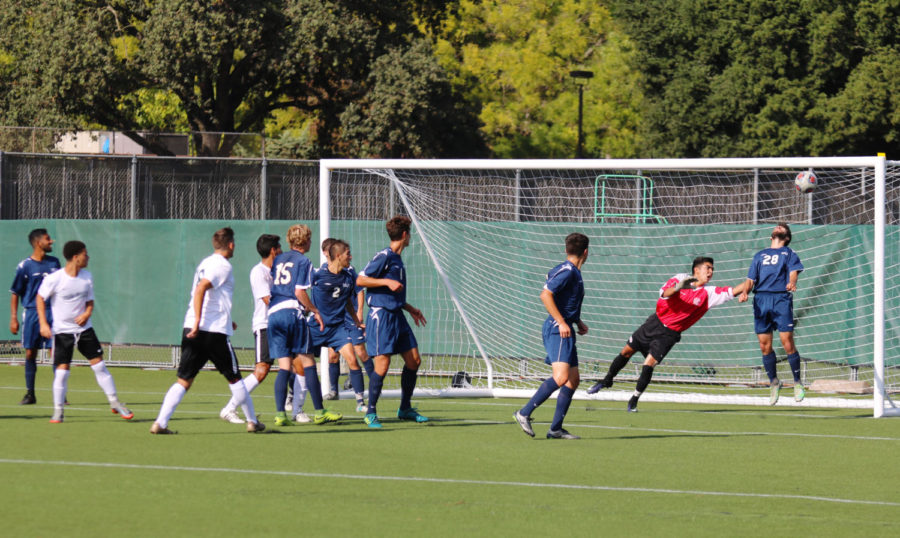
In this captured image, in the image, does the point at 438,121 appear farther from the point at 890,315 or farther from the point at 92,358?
the point at 92,358

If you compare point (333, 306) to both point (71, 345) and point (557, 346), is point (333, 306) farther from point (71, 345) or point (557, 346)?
point (557, 346)

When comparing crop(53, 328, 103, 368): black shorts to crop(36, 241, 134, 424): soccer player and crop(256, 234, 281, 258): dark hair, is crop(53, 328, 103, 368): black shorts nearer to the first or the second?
crop(36, 241, 134, 424): soccer player

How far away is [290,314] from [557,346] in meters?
2.60

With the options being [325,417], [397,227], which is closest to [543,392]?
[397,227]

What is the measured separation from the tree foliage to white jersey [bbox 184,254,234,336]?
32.9 meters

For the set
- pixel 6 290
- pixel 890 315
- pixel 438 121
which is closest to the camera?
pixel 890 315

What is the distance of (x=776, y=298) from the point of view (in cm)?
1409

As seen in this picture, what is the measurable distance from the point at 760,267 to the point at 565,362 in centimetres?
457

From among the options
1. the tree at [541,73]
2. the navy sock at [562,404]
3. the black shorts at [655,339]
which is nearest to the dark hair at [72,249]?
the navy sock at [562,404]

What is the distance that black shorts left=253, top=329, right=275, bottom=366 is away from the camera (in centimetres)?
1172

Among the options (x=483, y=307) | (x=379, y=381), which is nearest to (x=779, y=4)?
(x=483, y=307)

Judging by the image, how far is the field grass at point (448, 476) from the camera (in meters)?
7.15

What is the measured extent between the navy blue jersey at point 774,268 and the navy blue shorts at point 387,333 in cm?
465

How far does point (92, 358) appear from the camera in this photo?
38.3ft
